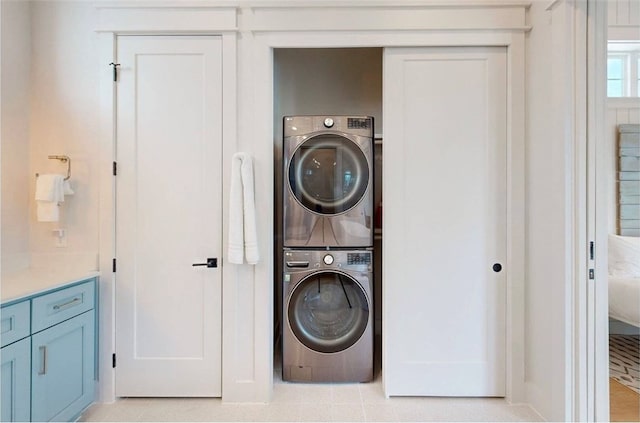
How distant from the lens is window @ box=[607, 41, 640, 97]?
176cm

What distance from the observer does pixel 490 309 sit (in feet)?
6.95

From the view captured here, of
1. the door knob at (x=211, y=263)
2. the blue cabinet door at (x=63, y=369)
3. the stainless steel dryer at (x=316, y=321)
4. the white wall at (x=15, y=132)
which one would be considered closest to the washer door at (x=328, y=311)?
the stainless steel dryer at (x=316, y=321)

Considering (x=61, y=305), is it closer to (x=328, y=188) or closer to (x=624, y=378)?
(x=328, y=188)

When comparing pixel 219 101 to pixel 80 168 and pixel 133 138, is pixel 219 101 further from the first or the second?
pixel 80 168

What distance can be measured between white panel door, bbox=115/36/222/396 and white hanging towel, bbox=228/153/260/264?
0.48 ft

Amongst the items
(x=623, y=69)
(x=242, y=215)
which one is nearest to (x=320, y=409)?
(x=242, y=215)

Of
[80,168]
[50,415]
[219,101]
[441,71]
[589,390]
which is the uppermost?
[441,71]

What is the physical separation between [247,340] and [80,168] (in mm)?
1609

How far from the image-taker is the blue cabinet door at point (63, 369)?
160 centimetres

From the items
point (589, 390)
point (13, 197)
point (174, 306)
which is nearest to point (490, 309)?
point (589, 390)

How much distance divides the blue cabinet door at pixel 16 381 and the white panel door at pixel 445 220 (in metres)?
1.96

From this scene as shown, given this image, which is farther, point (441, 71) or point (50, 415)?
point (441, 71)

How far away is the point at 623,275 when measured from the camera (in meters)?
1.87

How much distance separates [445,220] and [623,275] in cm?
103
